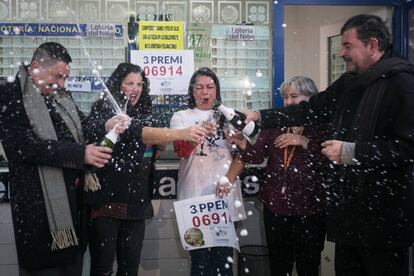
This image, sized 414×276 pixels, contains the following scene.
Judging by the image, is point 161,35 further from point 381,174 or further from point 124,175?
point 381,174

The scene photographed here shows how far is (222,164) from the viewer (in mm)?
4172

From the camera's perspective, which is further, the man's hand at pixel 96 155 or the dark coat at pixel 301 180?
the dark coat at pixel 301 180

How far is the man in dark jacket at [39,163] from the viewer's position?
325cm

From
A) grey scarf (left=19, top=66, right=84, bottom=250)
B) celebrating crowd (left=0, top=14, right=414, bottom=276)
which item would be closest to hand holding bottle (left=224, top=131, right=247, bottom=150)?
celebrating crowd (left=0, top=14, right=414, bottom=276)

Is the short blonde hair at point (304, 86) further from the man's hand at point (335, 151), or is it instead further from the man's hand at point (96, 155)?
the man's hand at point (96, 155)

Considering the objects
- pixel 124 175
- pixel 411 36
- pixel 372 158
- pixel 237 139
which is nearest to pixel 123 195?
pixel 124 175

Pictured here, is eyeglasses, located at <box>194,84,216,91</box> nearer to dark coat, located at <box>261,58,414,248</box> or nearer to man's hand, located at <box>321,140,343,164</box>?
dark coat, located at <box>261,58,414,248</box>

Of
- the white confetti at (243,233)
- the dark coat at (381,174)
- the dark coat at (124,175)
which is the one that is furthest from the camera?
the white confetti at (243,233)

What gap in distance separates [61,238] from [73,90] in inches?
81.9

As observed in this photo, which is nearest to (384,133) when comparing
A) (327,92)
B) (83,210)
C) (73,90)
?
(327,92)

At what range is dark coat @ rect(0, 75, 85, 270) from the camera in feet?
10.6

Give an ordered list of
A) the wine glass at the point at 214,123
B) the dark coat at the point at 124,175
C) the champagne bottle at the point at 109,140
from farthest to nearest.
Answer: the wine glass at the point at 214,123 < the dark coat at the point at 124,175 < the champagne bottle at the point at 109,140

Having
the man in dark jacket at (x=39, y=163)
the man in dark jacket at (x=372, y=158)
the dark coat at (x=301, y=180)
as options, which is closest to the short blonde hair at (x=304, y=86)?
the dark coat at (x=301, y=180)

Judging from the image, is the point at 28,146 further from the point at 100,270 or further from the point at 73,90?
the point at 73,90
